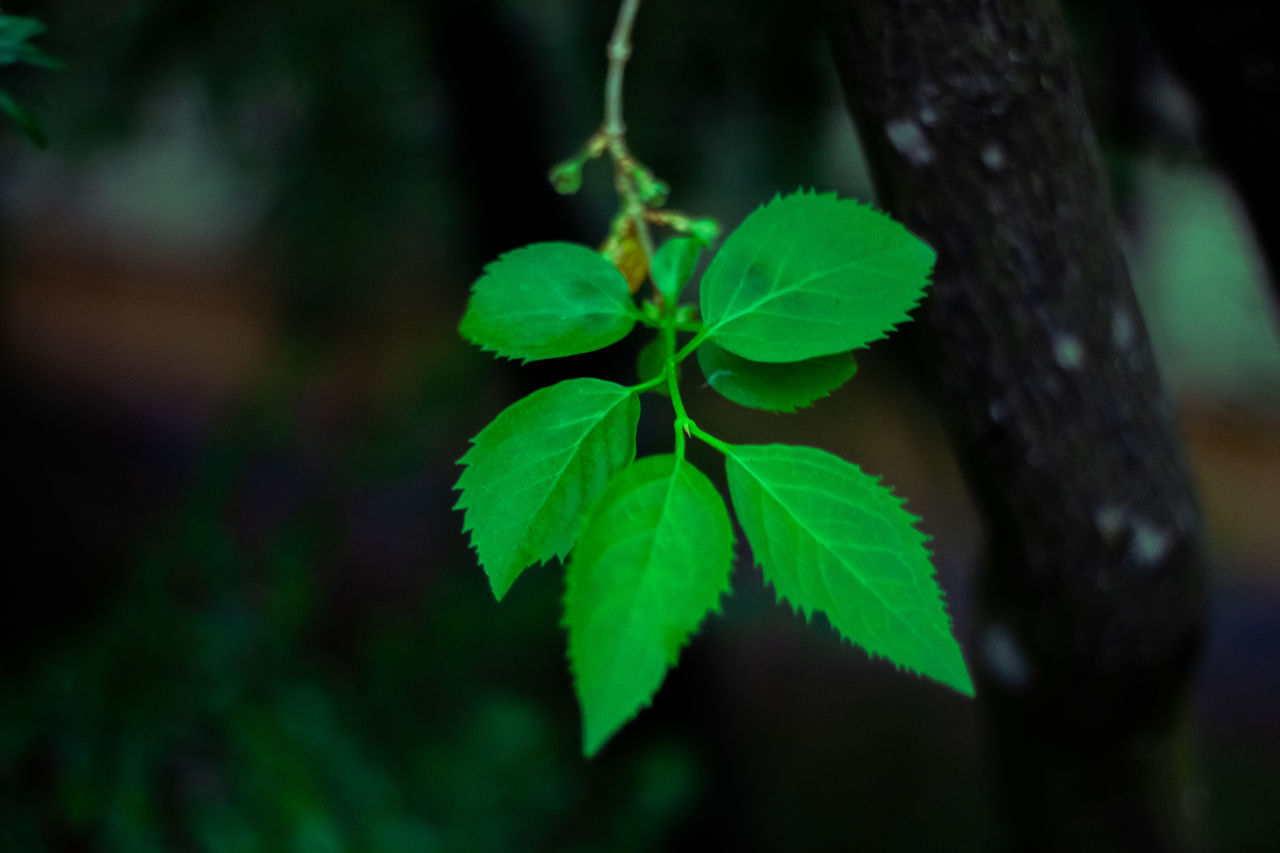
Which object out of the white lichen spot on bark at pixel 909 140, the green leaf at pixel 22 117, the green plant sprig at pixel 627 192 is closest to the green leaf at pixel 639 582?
the green plant sprig at pixel 627 192

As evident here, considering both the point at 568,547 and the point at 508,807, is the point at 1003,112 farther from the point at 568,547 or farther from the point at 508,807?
the point at 508,807

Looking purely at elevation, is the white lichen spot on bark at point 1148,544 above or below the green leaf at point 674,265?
below

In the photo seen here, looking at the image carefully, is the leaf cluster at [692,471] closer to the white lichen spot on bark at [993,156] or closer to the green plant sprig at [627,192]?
the green plant sprig at [627,192]

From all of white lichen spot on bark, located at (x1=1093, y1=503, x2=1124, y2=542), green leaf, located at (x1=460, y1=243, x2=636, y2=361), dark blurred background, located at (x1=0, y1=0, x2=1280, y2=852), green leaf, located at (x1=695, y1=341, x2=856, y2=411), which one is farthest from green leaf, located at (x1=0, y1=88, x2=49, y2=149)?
white lichen spot on bark, located at (x1=1093, y1=503, x2=1124, y2=542)

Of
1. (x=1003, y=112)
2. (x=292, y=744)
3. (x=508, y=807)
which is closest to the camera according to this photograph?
(x=1003, y=112)

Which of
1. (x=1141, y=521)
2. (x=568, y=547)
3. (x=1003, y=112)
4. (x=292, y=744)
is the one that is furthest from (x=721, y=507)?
(x=292, y=744)

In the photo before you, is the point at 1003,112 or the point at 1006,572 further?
the point at 1006,572
